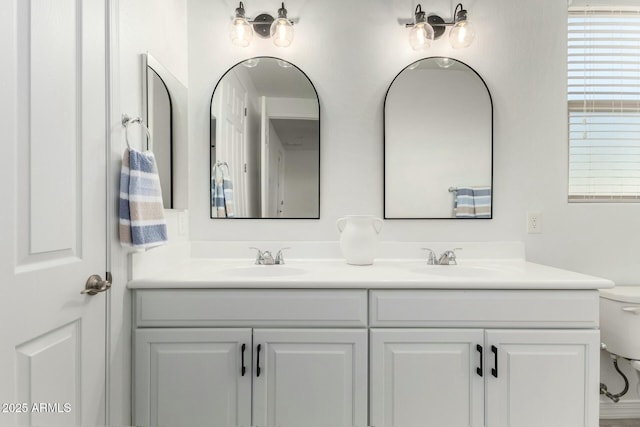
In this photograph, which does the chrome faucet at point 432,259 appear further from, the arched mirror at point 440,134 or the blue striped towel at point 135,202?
the blue striped towel at point 135,202

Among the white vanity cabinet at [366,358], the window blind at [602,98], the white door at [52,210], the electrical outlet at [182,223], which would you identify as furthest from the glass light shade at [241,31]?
the window blind at [602,98]

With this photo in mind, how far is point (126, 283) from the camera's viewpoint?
48.2 inches

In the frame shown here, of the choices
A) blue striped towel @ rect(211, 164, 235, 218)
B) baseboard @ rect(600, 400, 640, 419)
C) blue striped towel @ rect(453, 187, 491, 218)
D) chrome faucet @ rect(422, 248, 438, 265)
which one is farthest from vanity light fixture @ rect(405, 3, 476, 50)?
baseboard @ rect(600, 400, 640, 419)

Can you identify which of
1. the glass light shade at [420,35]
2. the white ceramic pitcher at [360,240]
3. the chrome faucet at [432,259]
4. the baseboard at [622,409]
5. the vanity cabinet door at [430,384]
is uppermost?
the glass light shade at [420,35]

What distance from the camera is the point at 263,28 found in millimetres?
1773

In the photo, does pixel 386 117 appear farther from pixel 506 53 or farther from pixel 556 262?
pixel 556 262

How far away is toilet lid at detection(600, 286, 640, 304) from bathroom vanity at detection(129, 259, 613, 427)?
1.67ft

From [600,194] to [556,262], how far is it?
1.56 ft

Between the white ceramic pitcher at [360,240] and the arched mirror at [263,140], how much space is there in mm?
272

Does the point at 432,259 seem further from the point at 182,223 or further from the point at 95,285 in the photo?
the point at 95,285

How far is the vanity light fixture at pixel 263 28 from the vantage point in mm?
1714

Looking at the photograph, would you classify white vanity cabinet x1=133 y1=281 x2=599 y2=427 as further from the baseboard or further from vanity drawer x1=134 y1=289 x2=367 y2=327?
the baseboard

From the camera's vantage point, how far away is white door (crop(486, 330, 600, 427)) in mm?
1230

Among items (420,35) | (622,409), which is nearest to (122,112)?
(420,35)
